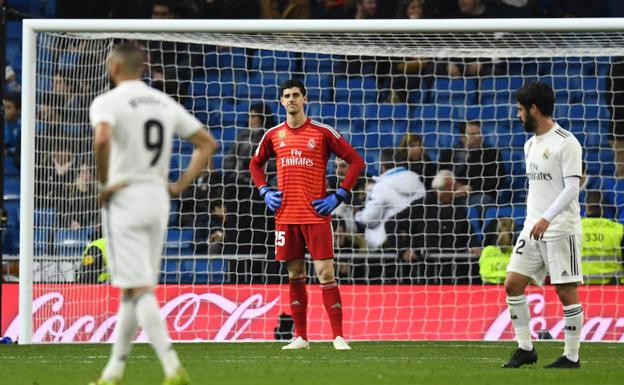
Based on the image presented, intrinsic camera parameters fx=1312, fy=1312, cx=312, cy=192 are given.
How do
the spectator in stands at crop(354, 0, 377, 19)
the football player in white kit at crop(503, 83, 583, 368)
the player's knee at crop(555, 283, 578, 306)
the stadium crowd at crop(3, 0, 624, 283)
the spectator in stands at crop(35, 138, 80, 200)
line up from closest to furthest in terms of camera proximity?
the football player in white kit at crop(503, 83, 583, 368), the player's knee at crop(555, 283, 578, 306), the spectator in stands at crop(35, 138, 80, 200), the stadium crowd at crop(3, 0, 624, 283), the spectator in stands at crop(354, 0, 377, 19)

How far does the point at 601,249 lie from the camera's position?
12445 mm

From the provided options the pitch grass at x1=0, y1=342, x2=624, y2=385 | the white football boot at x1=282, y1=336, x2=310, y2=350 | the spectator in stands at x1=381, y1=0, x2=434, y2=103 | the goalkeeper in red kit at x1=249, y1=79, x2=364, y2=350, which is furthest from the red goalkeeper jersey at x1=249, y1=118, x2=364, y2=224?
the spectator in stands at x1=381, y1=0, x2=434, y2=103

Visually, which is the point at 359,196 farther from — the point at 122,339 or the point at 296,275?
the point at 122,339

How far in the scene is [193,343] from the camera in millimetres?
11289

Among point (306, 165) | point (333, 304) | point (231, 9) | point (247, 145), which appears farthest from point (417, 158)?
point (231, 9)

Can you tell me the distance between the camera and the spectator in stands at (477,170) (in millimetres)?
13117

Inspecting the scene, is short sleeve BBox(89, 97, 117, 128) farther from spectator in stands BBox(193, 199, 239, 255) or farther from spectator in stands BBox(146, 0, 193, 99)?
spectator in stands BBox(193, 199, 239, 255)

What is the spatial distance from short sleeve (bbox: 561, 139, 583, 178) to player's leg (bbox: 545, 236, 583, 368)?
1.48 ft

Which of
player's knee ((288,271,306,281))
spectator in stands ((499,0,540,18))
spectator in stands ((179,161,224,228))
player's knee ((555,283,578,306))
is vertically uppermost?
spectator in stands ((499,0,540,18))

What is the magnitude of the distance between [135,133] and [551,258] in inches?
124

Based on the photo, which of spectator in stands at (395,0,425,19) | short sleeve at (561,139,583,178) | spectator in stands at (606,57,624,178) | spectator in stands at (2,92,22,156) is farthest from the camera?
spectator in stands at (395,0,425,19)

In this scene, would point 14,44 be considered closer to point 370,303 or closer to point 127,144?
point 370,303

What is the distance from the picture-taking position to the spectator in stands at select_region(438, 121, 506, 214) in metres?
13.1

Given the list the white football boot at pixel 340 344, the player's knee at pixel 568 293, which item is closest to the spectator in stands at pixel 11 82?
→ the white football boot at pixel 340 344
